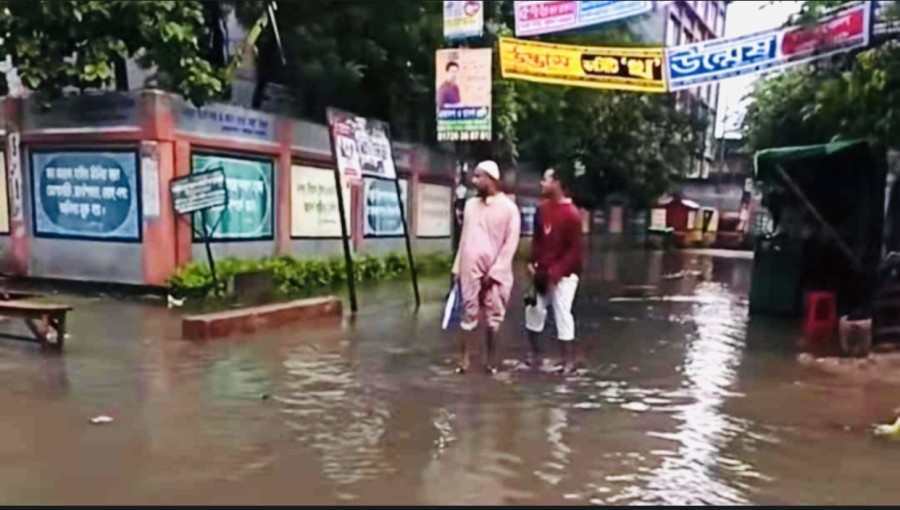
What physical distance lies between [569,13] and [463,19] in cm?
224

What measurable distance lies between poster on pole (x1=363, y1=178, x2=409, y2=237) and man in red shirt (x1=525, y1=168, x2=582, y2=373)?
1003 cm

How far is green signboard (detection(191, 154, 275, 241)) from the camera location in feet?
45.9

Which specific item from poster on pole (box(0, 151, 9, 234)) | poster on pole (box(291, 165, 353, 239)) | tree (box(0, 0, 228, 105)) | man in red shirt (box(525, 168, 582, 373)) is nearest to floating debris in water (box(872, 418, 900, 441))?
man in red shirt (box(525, 168, 582, 373))

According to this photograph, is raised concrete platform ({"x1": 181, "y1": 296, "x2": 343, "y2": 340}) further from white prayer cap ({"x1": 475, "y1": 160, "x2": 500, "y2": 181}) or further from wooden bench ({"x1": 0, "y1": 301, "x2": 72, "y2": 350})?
white prayer cap ({"x1": 475, "y1": 160, "x2": 500, "y2": 181})

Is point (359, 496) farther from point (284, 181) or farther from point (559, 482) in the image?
point (284, 181)

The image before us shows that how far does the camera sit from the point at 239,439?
579cm

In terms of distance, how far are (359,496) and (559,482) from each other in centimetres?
106

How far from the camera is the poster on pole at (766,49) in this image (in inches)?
412

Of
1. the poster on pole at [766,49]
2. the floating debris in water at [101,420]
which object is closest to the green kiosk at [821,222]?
the poster on pole at [766,49]

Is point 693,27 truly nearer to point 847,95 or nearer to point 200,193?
point 847,95

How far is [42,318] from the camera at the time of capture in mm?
8695

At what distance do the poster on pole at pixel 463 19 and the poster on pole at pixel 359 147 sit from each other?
7.62 ft

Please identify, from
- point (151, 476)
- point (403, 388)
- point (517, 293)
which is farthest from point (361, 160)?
point (151, 476)

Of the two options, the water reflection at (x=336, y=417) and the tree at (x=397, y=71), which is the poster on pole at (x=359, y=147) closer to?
the tree at (x=397, y=71)
